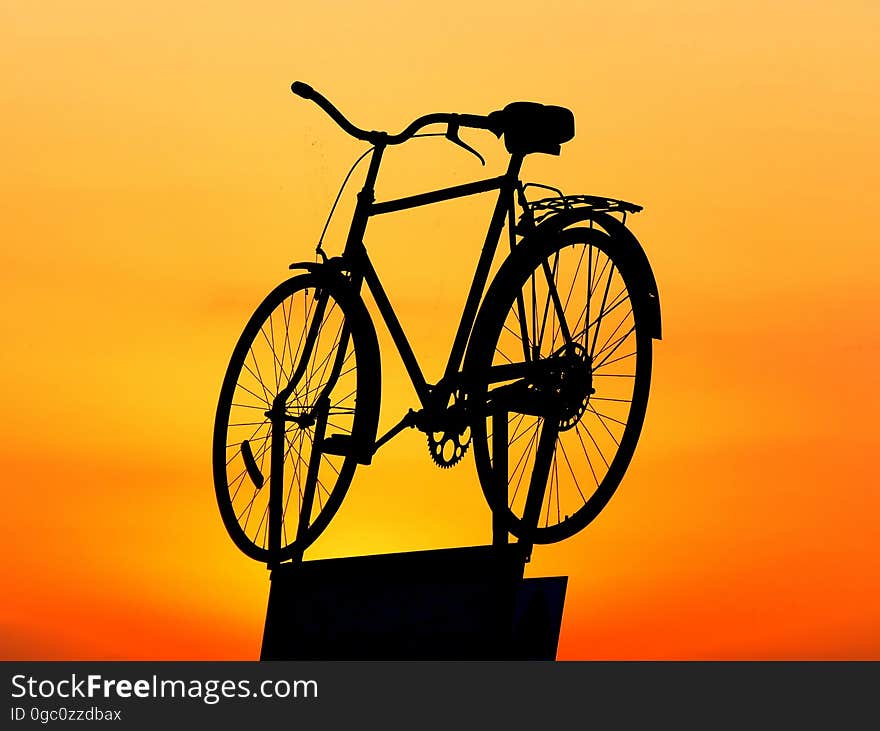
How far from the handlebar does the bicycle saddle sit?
29 mm

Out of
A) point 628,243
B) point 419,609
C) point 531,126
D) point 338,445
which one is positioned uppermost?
point 531,126

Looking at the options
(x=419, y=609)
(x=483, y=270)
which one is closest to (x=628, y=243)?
(x=483, y=270)

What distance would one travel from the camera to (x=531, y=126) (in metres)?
9.93

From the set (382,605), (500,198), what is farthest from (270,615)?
(500,198)

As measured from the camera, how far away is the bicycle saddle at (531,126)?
994 cm

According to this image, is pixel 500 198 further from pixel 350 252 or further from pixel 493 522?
pixel 493 522

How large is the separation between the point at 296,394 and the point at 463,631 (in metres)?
1.48

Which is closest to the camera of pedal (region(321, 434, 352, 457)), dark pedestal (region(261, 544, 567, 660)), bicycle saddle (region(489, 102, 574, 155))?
dark pedestal (region(261, 544, 567, 660))

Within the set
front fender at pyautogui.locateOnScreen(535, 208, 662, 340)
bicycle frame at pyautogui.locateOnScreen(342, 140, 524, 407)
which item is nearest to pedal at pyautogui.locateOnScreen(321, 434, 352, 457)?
bicycle frame at pyautogui.locateOnScreen(342, 140, 524, 407)

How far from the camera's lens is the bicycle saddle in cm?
994

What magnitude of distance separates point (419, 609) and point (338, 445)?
0.93 metres

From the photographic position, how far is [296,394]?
1028 centimetres

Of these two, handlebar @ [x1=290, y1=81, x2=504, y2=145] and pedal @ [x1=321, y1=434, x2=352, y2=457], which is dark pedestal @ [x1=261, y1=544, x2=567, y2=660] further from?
handlebar @ [x1=290, y1=81, x2=504, y2=145]

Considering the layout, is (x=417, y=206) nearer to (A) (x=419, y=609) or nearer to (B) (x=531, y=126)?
(B) (x=531, y=126)
